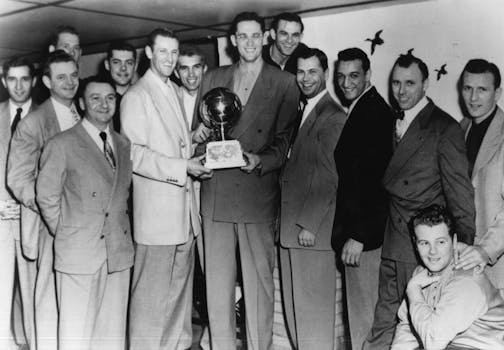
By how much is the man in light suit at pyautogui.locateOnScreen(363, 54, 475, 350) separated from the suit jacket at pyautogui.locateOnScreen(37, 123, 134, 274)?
1414 millimetres

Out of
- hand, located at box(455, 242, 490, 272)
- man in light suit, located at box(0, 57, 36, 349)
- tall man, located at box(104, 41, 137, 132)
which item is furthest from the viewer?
tall man, located at box(104, 41, 137, 132)

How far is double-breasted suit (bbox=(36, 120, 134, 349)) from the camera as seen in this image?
101 inches

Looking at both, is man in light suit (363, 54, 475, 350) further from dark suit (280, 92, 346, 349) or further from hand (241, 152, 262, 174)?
hand (241, 152, 262, 174)

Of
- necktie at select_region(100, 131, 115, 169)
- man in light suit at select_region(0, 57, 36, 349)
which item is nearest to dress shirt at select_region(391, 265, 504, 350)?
necktie at select_region(100, 131, 115, 169)

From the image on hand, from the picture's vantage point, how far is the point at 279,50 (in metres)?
3.34

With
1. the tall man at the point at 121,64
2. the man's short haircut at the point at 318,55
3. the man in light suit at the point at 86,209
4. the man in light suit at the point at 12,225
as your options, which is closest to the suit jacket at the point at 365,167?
the man's short haircut at the point at 318,55

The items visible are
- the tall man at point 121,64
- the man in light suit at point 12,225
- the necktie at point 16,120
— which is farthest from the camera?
the tall man at point 121,64

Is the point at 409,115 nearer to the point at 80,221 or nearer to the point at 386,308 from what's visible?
the point at 386,308

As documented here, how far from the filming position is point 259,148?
2.90 metres

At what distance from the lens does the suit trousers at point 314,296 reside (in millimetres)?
2887

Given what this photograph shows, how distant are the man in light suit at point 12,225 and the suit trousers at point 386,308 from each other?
1852 mm

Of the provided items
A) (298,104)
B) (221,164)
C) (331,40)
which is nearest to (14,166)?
(221,164)

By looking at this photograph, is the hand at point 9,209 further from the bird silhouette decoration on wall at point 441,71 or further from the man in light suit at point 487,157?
the bird silhouette decoration on wall at point 441,71

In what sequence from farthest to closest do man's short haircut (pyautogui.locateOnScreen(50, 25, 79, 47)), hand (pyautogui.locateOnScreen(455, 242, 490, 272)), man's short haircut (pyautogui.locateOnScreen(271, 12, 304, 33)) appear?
man's short haircut (pyautogui.locateOnScreen(50, 25, 79, 47)), man's short haircut (pyautogui.locateOnScreen(271, 12, 304, 33)), hand (pyautogui.locateOnScreen(455, 242, 490, 272))
